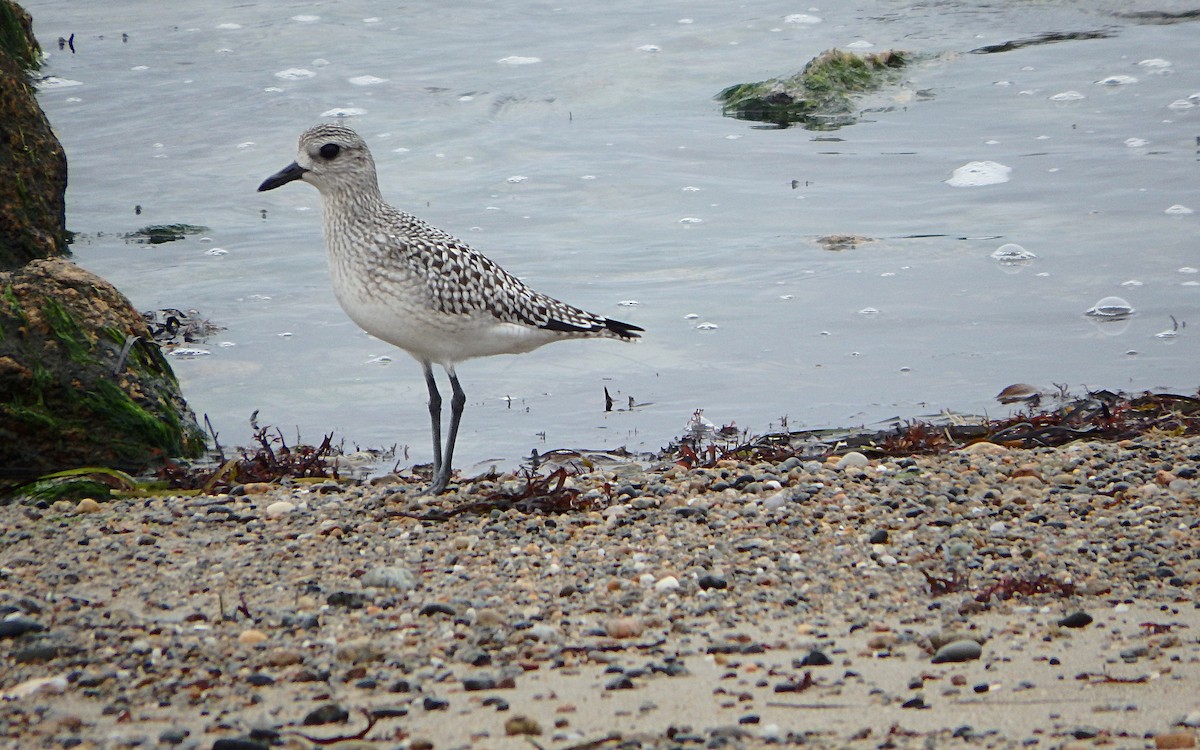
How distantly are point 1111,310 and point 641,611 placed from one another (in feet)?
18.7

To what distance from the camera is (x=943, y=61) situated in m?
A: 15.9

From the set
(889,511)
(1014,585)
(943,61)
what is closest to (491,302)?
(889,511)

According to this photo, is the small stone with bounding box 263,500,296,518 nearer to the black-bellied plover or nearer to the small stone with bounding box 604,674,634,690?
the black-bellied plover

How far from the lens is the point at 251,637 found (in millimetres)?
4453

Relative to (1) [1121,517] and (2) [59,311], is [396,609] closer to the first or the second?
(1) [1121,517]

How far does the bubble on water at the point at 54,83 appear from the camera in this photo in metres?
15.1

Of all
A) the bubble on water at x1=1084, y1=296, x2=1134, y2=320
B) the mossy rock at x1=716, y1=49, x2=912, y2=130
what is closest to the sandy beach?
the bubble on water at x1=1084, y1=296, x2=1134, y2=320

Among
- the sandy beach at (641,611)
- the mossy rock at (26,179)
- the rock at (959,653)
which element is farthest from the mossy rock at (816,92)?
the rock at (959,653)

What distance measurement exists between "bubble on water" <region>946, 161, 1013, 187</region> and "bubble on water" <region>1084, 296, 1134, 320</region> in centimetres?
257

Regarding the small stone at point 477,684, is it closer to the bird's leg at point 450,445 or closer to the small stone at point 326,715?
the small stone at point 326,715

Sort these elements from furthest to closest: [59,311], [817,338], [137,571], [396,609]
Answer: [817,338] < [59,311] < [137,571] < [396,609]

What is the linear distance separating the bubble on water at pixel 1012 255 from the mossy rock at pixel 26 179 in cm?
659

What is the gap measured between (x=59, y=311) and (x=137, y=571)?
8.43 feet

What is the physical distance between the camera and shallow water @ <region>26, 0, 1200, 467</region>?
28.6ft
